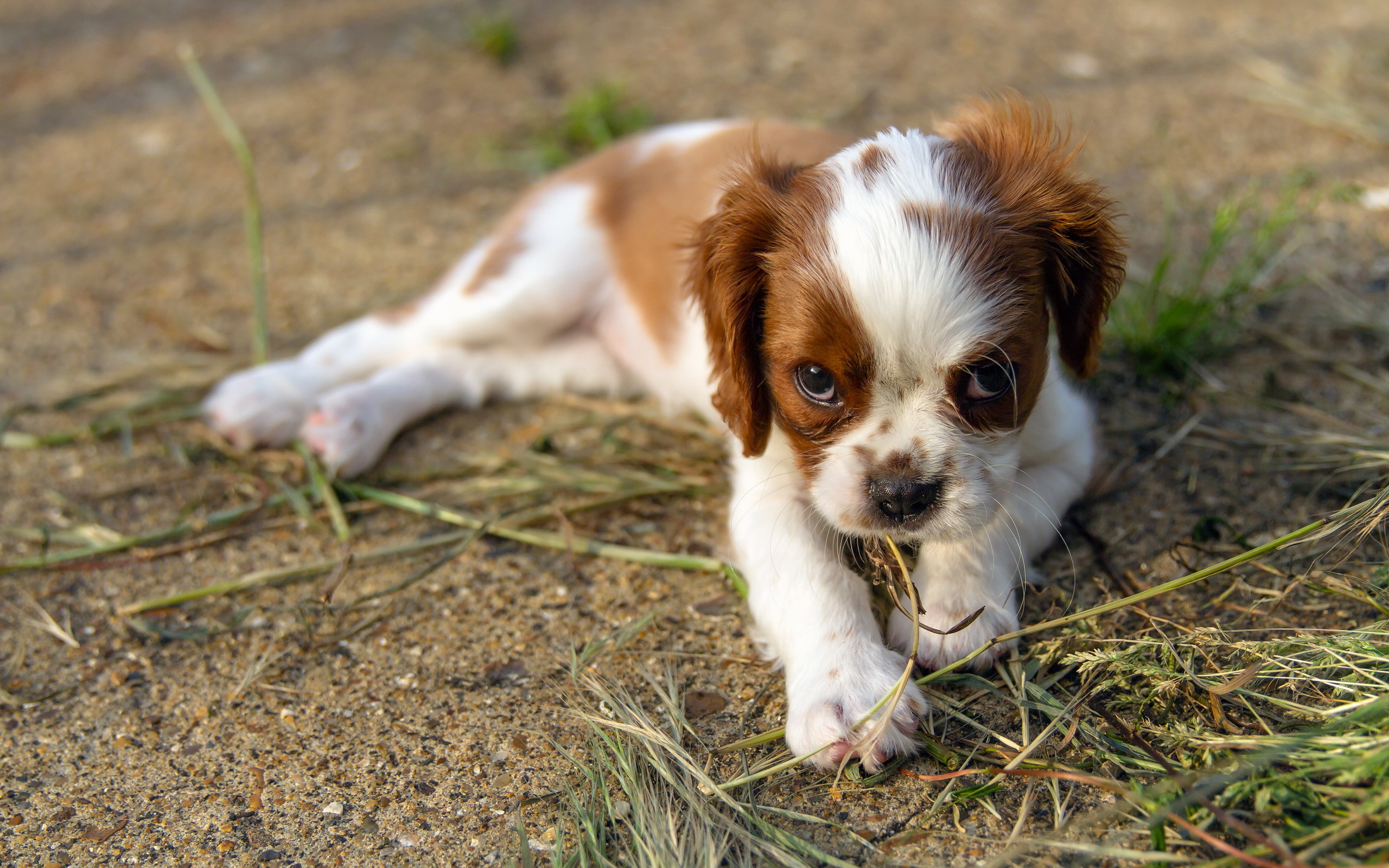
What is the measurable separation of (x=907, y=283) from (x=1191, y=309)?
1686 millimetres

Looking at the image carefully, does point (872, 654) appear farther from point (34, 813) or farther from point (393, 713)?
point (34, 813)

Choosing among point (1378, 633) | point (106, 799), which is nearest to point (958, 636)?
point (1378, 633)

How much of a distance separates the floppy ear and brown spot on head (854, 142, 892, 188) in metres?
0.19

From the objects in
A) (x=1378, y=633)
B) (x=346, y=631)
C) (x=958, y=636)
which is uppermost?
(x=1378, y=633)

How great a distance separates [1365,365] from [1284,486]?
2.78ft

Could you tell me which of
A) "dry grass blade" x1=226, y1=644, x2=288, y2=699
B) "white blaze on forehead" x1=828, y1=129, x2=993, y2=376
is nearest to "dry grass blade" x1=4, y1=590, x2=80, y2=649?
"dry grass blade" x1=226, y1=644, x2=288, y2=699

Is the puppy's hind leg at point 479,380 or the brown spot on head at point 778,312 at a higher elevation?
the brown spot on head at point 778,312

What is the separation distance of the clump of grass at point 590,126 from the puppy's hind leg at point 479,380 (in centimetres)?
155

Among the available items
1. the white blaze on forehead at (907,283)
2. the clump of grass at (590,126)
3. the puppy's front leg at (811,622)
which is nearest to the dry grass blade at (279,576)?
the puppy's front leg at (811,622)

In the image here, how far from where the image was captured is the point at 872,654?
2.42m

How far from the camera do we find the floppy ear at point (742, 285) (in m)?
2.57

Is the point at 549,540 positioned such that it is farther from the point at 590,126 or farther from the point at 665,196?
the point at 590,126

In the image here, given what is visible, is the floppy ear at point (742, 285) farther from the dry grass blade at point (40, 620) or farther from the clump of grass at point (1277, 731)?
the dry grass blade at point (40, 620)

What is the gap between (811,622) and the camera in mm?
2480
